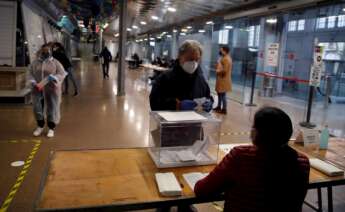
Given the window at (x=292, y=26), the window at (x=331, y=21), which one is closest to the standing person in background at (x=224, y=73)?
the window at (x=331, y=21)

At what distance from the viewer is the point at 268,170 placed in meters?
1.32

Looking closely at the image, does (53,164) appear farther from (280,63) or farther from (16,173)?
(280,63)

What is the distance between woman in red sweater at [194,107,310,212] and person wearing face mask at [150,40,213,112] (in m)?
1.10

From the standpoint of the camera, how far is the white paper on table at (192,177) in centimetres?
167

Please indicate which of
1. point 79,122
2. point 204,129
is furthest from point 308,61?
point 204,129

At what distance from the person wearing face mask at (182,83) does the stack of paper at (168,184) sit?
0.83 metres

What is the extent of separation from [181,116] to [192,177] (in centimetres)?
46

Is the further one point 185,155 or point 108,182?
point 185,155

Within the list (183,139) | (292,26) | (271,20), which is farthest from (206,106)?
(292,26)

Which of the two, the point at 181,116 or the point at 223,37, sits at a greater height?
the point at 223,37

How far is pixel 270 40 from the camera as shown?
10289mm

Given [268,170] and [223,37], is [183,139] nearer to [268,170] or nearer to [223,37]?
[268,170]

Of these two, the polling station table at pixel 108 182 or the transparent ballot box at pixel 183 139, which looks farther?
the transparent ballot box at pixel 183 139

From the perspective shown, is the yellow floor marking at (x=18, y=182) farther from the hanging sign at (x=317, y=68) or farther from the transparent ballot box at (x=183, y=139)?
the hanging sign at (x=317, y=68)
